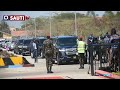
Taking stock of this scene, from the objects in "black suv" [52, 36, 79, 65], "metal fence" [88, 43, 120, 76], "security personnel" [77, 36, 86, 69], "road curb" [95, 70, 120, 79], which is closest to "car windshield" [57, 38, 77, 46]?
"black suv" [52, 36, 79, 65]

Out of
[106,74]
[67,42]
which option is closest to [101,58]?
[106,74]

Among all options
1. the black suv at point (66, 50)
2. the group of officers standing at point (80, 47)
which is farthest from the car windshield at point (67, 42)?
the group of officers standing at point (80, 47)

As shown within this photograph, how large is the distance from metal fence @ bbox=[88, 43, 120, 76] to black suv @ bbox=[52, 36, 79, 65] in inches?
168

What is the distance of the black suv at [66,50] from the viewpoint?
2080 centimetres

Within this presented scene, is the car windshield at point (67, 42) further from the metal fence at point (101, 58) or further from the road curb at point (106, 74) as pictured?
the road curb at point (106, 74)

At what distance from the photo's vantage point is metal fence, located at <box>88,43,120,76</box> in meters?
15.1

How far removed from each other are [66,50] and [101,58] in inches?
198

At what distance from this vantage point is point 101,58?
53.0 ft

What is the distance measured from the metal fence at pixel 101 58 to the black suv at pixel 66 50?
426 cm

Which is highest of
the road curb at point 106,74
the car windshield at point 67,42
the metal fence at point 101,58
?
the car windshield at point 67,42

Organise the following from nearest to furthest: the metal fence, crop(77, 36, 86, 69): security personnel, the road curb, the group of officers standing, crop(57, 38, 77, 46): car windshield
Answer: the road curb, the metal fence, the group of officers standing, crop(77, 36, 86, 69): security personnel, crop(57, 38, 77, 46): car windshield

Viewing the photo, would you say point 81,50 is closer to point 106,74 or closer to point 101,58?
point 101,58

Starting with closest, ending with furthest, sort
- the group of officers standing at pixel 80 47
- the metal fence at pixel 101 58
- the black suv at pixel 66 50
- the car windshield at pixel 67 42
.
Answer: the metal fence at pixel 101 58 < the group of officers standing at pixel 80 47 < the black suv at pixel 66 50 < the car windshield at pixel 67 42

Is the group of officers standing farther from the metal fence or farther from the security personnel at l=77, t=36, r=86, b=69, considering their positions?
the metal fence
